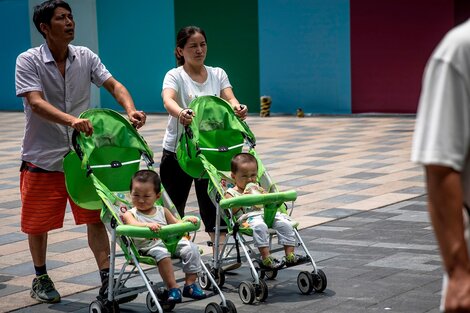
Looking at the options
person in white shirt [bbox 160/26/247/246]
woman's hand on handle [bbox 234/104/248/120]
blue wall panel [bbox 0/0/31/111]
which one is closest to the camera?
woman's hand on handle [bbox 234/104/248/120]

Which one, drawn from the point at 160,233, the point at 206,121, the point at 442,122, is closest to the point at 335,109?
the point at 206,121

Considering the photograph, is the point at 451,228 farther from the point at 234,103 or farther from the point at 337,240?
the point at 337,240

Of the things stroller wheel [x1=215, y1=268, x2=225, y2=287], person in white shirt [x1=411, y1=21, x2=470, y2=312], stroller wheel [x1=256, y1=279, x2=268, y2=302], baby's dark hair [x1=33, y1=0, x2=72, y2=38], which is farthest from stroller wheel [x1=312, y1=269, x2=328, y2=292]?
person in white shirt [x1=411, y1=21, x2=470, y2=312]

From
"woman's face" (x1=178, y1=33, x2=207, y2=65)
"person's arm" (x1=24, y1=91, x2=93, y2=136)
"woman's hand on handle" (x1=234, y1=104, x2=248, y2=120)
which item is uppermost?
"woman's face" (x1=178, y1=33, x2=207, y2=65)

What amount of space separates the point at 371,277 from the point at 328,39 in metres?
13.6

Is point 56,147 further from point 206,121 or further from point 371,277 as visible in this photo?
point 371,277

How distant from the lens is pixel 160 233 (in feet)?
17.1

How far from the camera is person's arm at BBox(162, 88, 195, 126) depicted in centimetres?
622

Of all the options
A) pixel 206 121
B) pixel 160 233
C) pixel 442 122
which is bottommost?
pixel 160 233

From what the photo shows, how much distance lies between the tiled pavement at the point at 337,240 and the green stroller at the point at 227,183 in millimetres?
117

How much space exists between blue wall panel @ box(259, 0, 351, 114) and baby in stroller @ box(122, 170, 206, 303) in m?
14.2

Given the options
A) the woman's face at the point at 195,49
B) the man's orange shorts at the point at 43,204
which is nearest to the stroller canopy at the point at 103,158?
the man's orange shorts at the point at 43,204

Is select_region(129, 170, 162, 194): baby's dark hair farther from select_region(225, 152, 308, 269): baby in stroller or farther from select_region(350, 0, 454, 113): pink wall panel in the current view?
select_region(350, 0, 454, 113): pink wall panel

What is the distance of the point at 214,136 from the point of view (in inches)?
260
